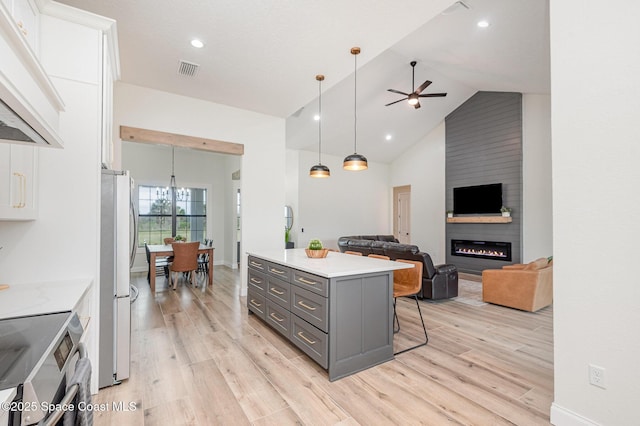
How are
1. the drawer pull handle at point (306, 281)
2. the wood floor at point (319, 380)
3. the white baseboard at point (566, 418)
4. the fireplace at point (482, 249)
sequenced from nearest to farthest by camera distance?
the white baseboard at point (566, 418), the wood floor at point (319, 380), the drawer pull handle at point (306, 281), the fireplace at point (482, 249)

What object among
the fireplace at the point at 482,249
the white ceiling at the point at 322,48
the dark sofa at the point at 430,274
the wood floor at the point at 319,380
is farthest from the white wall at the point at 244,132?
the fireplace at the point at 482,249

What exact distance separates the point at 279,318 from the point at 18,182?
2.37 m

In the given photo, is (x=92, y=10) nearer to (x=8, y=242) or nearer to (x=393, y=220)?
(x=8, y=242)

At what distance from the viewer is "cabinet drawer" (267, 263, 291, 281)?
3.01 meters

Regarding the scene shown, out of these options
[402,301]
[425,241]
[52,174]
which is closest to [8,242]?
[52,174]

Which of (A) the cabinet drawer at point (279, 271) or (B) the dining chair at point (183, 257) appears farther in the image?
(B) the dining chair at point (183, 257)

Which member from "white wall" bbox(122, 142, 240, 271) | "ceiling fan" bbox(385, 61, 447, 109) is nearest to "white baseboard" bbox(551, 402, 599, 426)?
"ceiling fan" bbox(385, 61, 447, 109)

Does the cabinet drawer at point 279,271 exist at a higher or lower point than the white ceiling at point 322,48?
lower

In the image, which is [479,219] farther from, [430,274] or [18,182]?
[18,182]

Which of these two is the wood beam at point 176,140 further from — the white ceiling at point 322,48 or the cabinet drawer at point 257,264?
the cabinet drawer at point 257,264

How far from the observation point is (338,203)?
A: 885cm

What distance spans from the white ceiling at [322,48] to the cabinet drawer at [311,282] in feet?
7.89

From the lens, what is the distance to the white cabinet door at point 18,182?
167 cm

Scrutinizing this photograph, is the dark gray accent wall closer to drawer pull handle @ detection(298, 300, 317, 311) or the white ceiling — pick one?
the white ceiling
